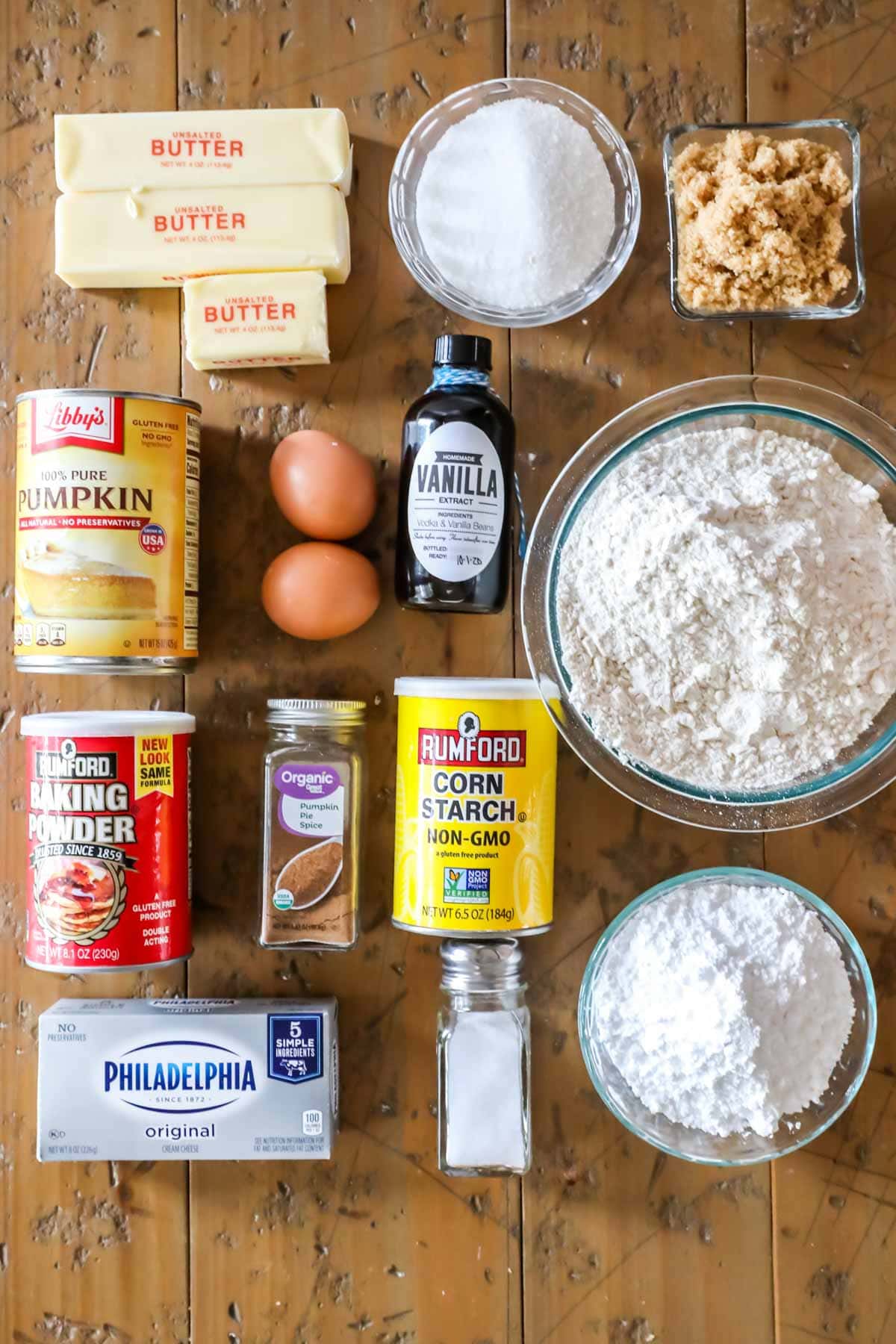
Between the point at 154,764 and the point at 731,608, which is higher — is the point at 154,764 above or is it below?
below

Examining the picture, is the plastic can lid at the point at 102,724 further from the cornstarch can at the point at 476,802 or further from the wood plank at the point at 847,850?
the wood plank at the point at 847,850

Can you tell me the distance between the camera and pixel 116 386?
3.21 feet

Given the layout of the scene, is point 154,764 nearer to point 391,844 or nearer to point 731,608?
point 391,844

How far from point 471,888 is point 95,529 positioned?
432mm

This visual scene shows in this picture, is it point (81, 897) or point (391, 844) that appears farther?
point (391, 844)

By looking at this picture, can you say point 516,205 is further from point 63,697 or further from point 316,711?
point 63,697

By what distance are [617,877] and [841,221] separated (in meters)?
0.62

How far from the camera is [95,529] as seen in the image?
2.76 feet

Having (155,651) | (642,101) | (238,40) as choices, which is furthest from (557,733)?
(238,40)

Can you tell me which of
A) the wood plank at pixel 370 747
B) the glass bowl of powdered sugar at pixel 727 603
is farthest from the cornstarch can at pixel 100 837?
the glass bowl of powdered sugar at pixel 727 603

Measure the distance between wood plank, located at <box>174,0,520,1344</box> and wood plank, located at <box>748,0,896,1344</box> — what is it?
26cm

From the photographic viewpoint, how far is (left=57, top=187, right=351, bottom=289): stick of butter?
92cm

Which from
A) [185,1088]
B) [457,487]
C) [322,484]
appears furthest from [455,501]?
[185,1088]

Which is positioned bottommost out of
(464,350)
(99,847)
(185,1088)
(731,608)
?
(185,1088)
